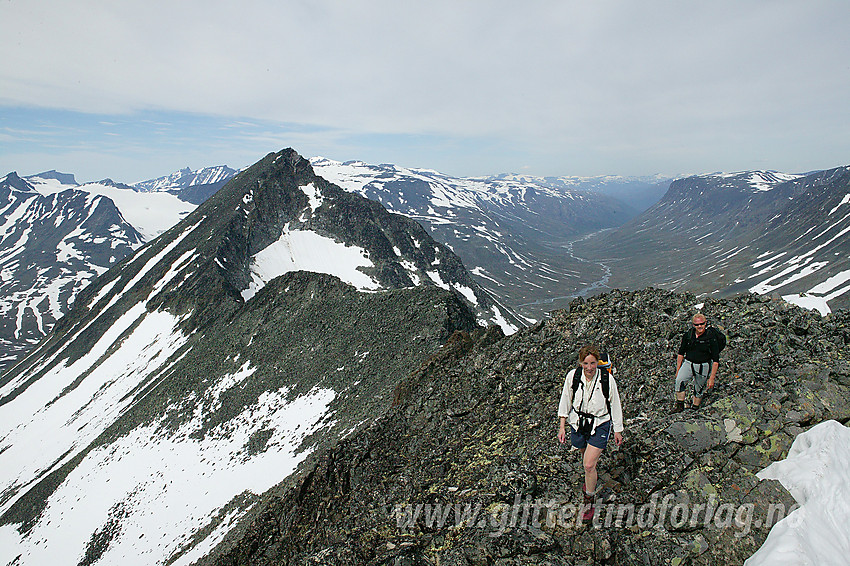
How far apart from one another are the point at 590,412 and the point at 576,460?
2760 mm

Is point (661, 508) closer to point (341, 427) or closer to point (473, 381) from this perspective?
point (473, 381)

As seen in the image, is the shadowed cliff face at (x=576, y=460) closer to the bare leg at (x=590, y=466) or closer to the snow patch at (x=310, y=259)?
the bare leg at (x=590, y=466)

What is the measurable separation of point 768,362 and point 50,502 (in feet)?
203

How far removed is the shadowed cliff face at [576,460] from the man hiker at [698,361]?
0.60m

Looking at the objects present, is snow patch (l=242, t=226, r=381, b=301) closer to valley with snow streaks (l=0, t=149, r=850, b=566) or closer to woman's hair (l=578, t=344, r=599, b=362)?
valley with snow streaks (l=0, t=149, r=850, b=566)

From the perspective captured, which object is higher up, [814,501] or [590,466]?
[814,501]

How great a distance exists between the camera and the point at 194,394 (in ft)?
153

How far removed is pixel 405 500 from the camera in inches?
507

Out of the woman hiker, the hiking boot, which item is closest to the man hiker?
the woman hiker

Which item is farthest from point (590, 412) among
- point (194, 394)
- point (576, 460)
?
point (194, 394)

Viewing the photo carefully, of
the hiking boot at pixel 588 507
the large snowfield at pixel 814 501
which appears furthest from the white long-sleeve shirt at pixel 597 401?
the large snowfield at pixel 814 501

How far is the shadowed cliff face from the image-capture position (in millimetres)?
8852

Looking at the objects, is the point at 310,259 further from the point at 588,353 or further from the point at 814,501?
the point at 814,501

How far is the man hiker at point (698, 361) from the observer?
1202 cm
